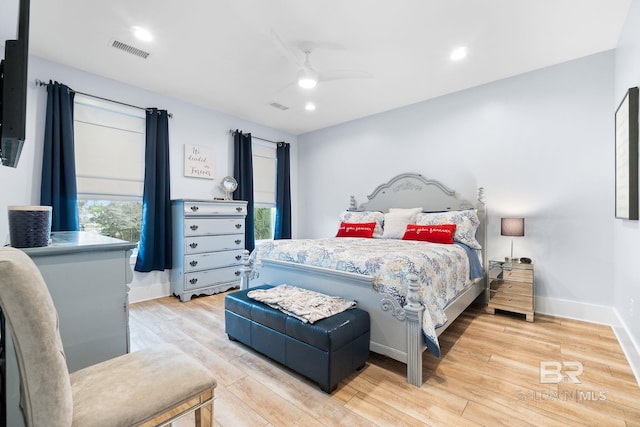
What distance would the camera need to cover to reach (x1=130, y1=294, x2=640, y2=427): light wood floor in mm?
1638

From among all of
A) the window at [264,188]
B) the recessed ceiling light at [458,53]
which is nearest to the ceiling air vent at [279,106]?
the window at [264,188]

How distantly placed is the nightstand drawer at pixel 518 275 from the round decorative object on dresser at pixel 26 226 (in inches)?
153

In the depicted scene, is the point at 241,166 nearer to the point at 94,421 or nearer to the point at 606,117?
the point at 94,421

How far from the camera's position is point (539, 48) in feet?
9.52

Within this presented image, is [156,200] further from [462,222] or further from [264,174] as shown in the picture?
[462,222]

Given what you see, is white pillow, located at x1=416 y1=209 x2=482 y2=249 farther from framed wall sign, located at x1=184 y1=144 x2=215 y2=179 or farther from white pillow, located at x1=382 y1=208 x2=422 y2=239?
framed wall sign, located at x1=184 y1=144 x2=215 y2=179

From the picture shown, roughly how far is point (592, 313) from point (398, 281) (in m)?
2.54

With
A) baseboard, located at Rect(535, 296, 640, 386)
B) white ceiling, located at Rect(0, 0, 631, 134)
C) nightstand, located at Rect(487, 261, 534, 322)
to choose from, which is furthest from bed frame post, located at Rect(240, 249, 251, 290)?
baseboard, located at Rect(535, 296, 640, 386)

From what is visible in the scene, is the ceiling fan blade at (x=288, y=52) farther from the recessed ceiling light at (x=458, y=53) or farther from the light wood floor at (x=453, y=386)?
the light wood floor at (x=453, y=386)

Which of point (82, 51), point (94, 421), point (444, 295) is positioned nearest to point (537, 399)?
point (444, 295)

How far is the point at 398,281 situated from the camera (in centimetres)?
206

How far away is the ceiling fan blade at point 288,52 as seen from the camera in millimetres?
2319

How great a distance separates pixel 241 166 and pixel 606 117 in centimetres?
465

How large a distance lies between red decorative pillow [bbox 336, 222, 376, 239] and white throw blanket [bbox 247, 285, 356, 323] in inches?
66.9
